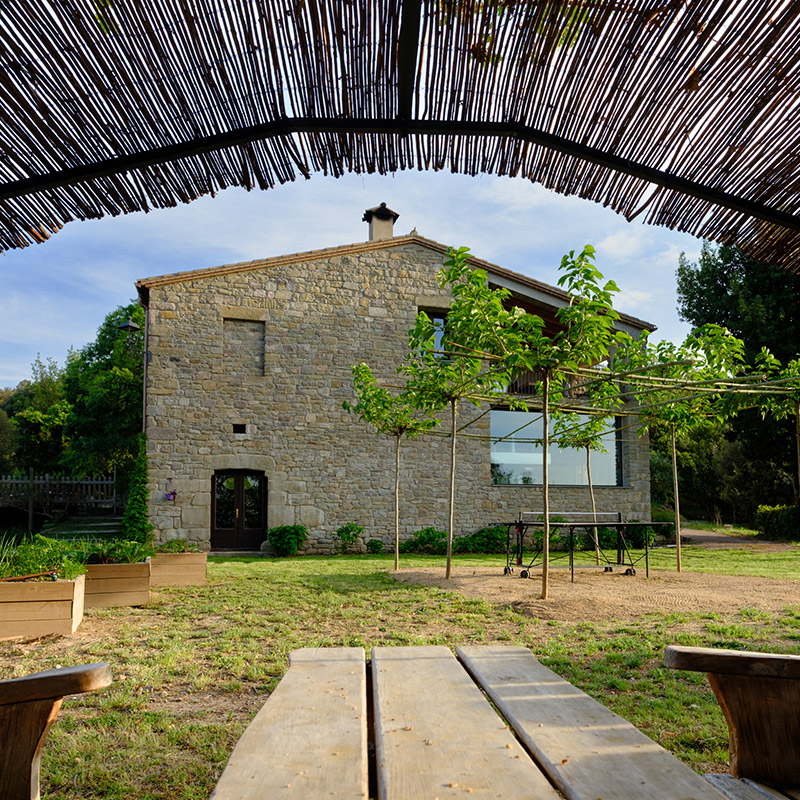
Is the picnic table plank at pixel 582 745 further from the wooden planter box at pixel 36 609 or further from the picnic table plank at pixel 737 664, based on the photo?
the wooden planter box at pixel 36 609

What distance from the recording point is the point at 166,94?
6.05ft

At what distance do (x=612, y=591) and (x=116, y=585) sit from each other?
5.73 metres

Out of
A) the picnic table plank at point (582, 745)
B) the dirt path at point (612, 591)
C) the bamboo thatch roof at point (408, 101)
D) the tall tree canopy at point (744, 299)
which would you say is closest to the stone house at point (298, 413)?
the dirt path at point (612, 591)

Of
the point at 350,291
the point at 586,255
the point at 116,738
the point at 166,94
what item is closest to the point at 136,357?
the point at 350,291

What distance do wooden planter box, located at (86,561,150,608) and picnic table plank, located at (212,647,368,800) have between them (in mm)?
5807

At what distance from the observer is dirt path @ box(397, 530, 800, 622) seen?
6824 millimetres

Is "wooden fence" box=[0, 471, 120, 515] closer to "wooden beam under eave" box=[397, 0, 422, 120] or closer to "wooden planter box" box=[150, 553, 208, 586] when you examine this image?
"wooden planter box" box=[150, 553, 208, 586]

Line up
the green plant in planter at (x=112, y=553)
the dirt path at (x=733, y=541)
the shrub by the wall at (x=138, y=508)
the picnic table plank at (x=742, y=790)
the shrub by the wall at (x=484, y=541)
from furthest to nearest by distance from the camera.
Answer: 1. the dirt path at (x=733, y=541)
2. the shrub by the wall at (x=484, y=541)
3. the shrub by the wall at (x=138, y=508)
4. the green plant in planter at (x=112, y=553)
5. the picnic table plank at (x=742, y=790)

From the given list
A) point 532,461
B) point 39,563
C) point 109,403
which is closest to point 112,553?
point 39,563

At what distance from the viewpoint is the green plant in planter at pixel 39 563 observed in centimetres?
596

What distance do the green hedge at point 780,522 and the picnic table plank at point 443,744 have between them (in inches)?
766

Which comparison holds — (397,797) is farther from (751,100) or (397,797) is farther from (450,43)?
(751,100)

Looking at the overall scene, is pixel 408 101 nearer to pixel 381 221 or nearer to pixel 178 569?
pixel 178 569

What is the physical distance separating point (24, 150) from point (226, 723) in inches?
112
